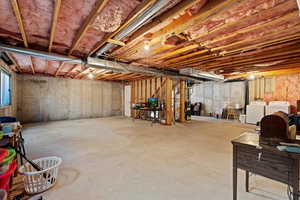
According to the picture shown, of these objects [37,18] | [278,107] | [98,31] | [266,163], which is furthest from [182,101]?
[37,18]

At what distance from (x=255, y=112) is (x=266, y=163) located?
7076 mm

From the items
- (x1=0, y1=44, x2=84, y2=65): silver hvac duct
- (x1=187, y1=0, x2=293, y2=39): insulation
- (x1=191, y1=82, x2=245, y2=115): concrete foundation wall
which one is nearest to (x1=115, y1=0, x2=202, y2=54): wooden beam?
(x1=187, y1=0, x2=293, y2=39): insulation

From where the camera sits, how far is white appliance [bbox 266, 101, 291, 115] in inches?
247

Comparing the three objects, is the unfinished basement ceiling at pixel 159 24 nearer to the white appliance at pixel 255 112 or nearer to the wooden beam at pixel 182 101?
the wooden beam at pixel 182 101

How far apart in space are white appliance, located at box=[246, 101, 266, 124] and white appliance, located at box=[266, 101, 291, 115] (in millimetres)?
229

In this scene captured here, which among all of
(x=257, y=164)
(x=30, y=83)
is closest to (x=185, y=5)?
(x=257, y=164)

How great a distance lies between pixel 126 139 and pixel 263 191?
3.26 metres

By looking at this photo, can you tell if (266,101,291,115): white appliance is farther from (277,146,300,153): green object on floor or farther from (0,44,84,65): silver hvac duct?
(0,44,84,65): silver hvac duct

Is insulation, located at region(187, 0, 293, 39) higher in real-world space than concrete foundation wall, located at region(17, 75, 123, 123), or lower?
higher

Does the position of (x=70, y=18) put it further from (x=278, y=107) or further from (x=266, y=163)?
(x=278, y=107)

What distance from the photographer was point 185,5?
5.86 feet

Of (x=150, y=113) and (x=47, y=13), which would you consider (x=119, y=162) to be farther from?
(x=150, y=113)

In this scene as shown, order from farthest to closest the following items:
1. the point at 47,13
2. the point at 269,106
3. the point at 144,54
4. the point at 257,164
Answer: the point at 269,106
the point at 144,54
the point at 47,13
the point at 257,164

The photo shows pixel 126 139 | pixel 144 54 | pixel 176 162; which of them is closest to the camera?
pixel 176 162
